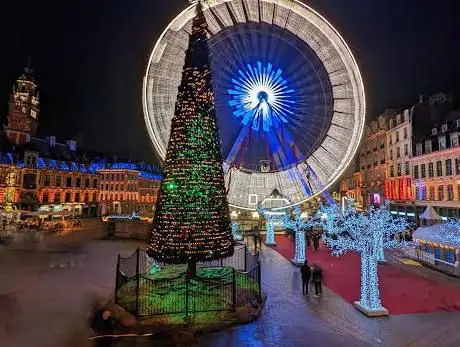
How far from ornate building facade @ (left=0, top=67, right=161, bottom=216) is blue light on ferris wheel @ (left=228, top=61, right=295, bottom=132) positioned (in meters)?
32.2

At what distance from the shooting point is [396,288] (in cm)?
1370

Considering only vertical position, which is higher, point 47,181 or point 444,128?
point 444,128

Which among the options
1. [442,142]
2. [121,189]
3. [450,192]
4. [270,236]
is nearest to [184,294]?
[270,236]

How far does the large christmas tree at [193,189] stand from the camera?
1155 centimetres

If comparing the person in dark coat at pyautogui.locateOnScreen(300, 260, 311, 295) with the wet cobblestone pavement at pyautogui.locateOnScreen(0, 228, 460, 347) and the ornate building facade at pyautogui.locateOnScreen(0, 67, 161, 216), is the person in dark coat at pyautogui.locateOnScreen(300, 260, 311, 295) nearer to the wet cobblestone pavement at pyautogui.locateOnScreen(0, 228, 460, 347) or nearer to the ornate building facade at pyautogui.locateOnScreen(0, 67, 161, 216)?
the wet cobblestone pavement at pyautogui.locateOnScreen(0, 228, 460, 347)

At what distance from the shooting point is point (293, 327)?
9.32m

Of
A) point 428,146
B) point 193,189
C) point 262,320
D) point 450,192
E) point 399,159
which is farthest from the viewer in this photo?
point 399,159

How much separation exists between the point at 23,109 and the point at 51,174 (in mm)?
15774

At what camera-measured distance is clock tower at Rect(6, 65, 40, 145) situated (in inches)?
2159

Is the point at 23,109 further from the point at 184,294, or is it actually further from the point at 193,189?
the point at 184,294

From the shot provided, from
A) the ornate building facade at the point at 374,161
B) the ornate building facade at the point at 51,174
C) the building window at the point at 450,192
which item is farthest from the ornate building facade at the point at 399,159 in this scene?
the ornate building facade at the point at 51,174

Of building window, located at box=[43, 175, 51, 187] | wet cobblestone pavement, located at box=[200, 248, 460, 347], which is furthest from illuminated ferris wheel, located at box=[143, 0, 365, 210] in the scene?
building window, located at box=[43, 175, 51, 187]

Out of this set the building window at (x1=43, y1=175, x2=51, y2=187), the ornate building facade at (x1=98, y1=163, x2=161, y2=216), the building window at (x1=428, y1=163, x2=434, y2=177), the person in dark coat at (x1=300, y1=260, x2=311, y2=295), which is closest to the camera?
the person in dark coat at (x1=300, y1=260, x2=311, y2=295)

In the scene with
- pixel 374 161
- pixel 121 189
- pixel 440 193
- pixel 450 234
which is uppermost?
pixel 374 161
